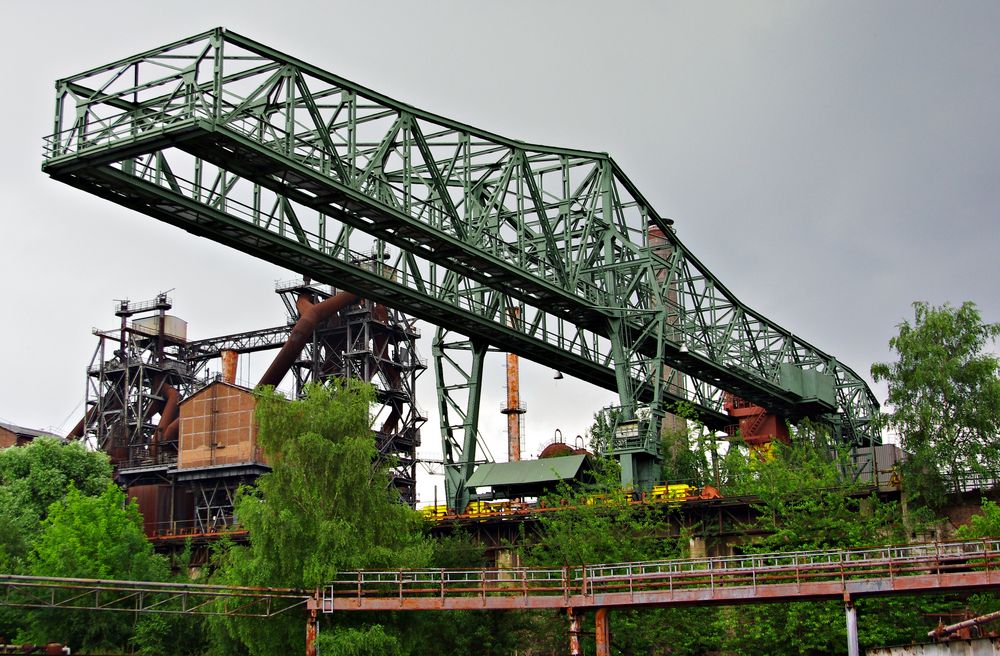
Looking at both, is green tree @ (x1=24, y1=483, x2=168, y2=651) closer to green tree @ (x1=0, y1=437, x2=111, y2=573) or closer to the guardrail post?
green tree @ (x1=0, y1=437, x2=111, y2=573)

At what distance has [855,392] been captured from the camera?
283ft

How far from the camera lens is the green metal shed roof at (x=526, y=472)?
2189 inches

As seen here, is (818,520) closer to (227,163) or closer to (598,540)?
(598,540)

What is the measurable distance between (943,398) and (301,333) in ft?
150

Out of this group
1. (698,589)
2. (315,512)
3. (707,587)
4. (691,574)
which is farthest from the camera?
→ (315,512)

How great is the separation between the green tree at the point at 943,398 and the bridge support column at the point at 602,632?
2007 cm

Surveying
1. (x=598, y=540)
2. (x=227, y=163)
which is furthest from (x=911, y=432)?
(x=227, y=163)

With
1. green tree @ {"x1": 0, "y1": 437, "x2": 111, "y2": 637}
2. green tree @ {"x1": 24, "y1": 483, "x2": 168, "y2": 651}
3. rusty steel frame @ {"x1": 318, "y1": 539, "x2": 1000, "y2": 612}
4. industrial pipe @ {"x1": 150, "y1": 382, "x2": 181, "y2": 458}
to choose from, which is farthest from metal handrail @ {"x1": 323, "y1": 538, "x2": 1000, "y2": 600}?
industrial pipe @ {"x1": 150, "y1": 382, "x2": 181, "y2": 458}

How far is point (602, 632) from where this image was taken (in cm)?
3162

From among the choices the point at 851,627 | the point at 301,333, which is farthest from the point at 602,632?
the point at 301,333

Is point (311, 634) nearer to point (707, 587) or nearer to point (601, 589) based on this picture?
point (601, 589)

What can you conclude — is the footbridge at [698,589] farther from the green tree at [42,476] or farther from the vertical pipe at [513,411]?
the vertical pipe at [513,411]

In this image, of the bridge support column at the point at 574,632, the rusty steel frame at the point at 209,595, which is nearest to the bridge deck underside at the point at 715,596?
the bridge support column at the point at 574,632

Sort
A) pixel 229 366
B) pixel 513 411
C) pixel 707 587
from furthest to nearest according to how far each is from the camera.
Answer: pixel 229 366 < pixel 513 411 < pixel 707 587
